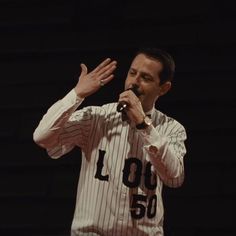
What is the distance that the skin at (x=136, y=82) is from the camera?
65.6 inches

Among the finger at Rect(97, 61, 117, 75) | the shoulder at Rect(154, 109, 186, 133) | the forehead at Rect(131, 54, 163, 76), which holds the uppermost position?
the forehead at Rect(131, 54, 163, 76)

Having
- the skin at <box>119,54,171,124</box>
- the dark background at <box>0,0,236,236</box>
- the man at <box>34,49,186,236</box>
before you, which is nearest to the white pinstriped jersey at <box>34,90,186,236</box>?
the man at <box>34,49,186,236</box>

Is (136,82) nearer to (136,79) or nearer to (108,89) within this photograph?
(136,79)

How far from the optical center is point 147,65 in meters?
1.84

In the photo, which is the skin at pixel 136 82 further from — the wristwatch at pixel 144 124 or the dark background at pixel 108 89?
the dark background at pixel 108 89

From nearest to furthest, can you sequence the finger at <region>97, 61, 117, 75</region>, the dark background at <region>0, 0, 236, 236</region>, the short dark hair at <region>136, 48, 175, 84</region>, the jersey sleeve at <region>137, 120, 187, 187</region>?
the jersey sleeve at <region>137, 120, 187, 187</region>
the finger at <region>97, 61, 117, 75</region>
the short dark hair at <region>136, 48, 175, 84</region>
the dark background at <region>0, 0, 236, 236</region>

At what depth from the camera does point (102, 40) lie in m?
2.92

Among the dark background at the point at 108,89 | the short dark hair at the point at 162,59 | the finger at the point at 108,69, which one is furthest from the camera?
the dark background at the point at 108,89

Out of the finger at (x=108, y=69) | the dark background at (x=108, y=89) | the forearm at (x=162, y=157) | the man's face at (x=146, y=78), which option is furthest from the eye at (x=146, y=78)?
the dark background at (x=108, y=89)

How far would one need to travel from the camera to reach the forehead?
1.83 meters

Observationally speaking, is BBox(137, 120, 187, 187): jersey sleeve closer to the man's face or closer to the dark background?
the man's face

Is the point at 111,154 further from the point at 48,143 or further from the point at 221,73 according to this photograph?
the point at 221,73

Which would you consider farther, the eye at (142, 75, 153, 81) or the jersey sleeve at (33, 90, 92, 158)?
the eye at (142, 75, 153, 81)

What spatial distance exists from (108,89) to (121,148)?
1.12 meters
